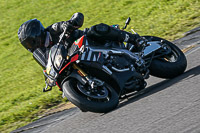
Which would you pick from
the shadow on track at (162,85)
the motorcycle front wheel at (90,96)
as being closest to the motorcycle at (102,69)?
the motorcycle front wheel at (90,96)

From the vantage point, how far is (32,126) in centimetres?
588

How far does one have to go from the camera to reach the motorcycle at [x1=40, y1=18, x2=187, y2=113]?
15.9 feet

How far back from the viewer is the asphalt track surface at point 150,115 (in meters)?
3.95

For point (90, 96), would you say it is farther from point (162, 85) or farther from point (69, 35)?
point (162, 85)

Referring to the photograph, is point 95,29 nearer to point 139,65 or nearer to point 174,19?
point 139,65

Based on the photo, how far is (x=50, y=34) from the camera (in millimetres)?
5402

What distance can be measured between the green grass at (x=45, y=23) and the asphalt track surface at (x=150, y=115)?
1.03m

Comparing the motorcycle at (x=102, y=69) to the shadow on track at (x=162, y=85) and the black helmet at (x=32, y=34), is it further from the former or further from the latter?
the black helmet at (x=32, y=34)

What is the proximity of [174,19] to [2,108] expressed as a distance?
536cm

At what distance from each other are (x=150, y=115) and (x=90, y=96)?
86cm

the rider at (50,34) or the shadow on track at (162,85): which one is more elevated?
the rider at (50,34)

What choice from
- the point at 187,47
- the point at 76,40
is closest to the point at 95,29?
the point at 76,40

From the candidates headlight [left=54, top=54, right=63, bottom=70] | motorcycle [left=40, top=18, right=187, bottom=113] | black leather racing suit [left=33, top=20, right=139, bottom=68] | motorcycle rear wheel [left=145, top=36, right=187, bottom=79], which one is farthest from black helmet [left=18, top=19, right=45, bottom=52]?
motorcycle rear wheel [left=145, top=36, right=187, bottom=79]

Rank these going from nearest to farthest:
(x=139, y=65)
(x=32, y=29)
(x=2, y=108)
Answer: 1. (x=32, y=29)
2. (x=139, y=65)
3. (x=2, y=108)
